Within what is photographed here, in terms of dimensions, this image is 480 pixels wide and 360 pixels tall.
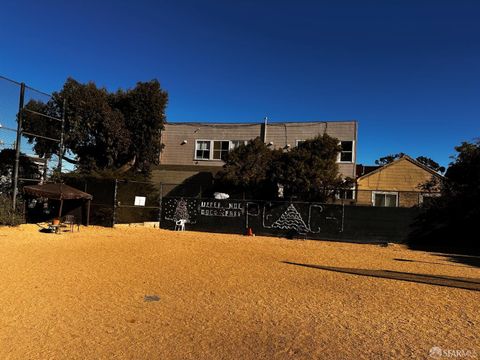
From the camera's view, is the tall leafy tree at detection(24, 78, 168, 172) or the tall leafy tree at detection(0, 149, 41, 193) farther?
the tall leafy tree at detection(24, 78, 168, 172)

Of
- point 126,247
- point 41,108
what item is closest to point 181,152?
point 41,108

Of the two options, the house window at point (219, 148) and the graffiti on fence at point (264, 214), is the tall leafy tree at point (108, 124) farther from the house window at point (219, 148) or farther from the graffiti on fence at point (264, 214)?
the graffiti on fence at point (264, 214)

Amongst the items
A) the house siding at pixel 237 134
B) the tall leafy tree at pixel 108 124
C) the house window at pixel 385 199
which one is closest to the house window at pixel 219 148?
the house siding at pixel 237 134

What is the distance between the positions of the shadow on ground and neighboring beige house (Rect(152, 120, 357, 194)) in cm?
1894

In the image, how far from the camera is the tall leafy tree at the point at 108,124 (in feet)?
87.4

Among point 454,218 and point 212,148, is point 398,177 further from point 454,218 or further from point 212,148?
point 212,148

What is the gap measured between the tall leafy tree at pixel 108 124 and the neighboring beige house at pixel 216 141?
9.49 ft

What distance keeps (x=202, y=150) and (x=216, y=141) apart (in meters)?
1.34

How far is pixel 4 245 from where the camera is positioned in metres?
13.1

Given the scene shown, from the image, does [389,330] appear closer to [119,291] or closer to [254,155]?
[119,291]

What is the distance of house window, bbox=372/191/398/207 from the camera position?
28.5m

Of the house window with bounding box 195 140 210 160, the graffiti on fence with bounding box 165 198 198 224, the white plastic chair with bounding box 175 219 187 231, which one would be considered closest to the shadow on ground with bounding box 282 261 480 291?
the graffiti on fence with bounding box 165 198 198 224

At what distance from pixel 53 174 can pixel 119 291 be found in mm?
16907

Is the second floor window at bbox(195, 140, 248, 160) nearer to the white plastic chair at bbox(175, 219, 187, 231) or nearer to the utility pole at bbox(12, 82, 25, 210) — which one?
the white plastic chair at bbox(175, 219, 187, 231)
